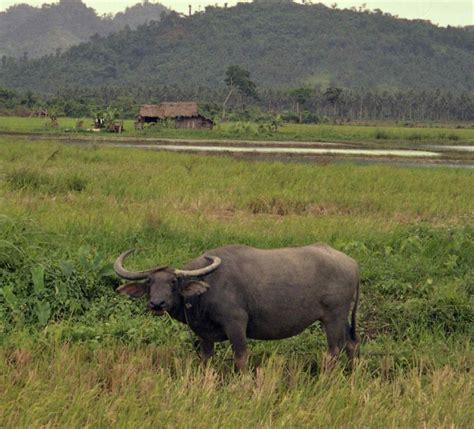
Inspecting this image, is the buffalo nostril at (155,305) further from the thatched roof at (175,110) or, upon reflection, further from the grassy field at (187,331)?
the thatched roof at (175,110)

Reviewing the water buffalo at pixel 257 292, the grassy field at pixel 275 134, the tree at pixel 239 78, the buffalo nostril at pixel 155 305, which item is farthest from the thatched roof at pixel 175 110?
the buffalo nostril at pixel 155 305

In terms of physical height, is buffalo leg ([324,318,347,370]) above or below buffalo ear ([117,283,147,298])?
below

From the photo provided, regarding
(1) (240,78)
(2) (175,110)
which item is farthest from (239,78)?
(2) (175,110)

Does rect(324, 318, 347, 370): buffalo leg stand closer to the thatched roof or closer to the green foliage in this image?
the thatched roof

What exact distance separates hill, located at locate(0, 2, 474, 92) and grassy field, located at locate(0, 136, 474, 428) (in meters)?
118

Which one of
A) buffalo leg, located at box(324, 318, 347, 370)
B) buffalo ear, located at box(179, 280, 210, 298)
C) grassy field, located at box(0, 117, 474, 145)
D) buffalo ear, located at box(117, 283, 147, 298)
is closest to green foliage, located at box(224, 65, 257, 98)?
grassy field, located at box(0, 117, 474, 145)

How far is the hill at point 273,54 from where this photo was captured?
136125 millimetres

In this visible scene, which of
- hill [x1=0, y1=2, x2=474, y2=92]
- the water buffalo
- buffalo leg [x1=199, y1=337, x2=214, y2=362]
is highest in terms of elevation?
hill [x1=0, y1=2, x2=474, y2=92]

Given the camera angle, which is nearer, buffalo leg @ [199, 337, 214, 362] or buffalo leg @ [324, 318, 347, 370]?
buffalo leg @ [199, 337, 214, 362]

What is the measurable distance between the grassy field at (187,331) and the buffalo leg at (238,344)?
0.13m

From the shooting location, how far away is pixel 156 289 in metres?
4.20

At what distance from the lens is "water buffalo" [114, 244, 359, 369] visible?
173 inches

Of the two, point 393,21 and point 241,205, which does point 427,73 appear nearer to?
point 393,21

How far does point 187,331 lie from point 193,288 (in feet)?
4.27
